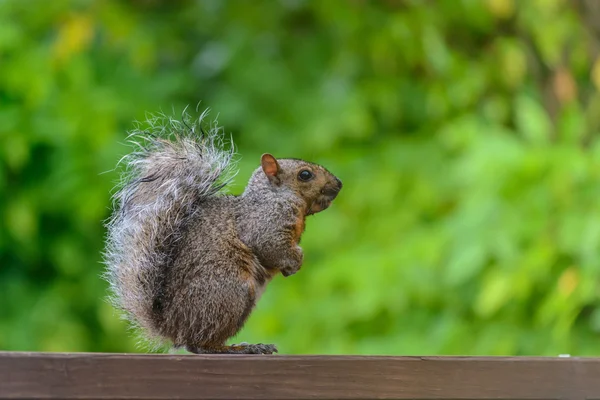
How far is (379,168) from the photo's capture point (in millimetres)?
3832

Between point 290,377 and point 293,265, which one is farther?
point 293,265

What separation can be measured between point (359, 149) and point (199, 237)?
8.19ft

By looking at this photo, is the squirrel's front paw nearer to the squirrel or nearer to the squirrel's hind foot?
the squirrel

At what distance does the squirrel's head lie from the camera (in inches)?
68.5

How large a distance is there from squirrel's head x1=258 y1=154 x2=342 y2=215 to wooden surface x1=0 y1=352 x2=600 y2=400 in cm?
37

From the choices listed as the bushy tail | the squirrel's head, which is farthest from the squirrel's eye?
the bushy tail

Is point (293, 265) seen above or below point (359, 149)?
below

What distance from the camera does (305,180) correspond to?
1.76m

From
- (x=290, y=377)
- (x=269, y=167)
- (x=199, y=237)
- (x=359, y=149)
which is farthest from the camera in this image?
(x=359, y=149)

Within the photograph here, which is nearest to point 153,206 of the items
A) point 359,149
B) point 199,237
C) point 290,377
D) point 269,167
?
point 199,237

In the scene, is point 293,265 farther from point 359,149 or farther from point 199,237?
point 359,149

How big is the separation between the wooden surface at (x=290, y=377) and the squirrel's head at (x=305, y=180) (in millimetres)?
366

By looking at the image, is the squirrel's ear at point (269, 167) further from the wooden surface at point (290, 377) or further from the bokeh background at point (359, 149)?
the bokeh background at point (359, 149)

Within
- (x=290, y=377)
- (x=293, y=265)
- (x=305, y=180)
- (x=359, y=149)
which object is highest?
(x=359, y=149)
